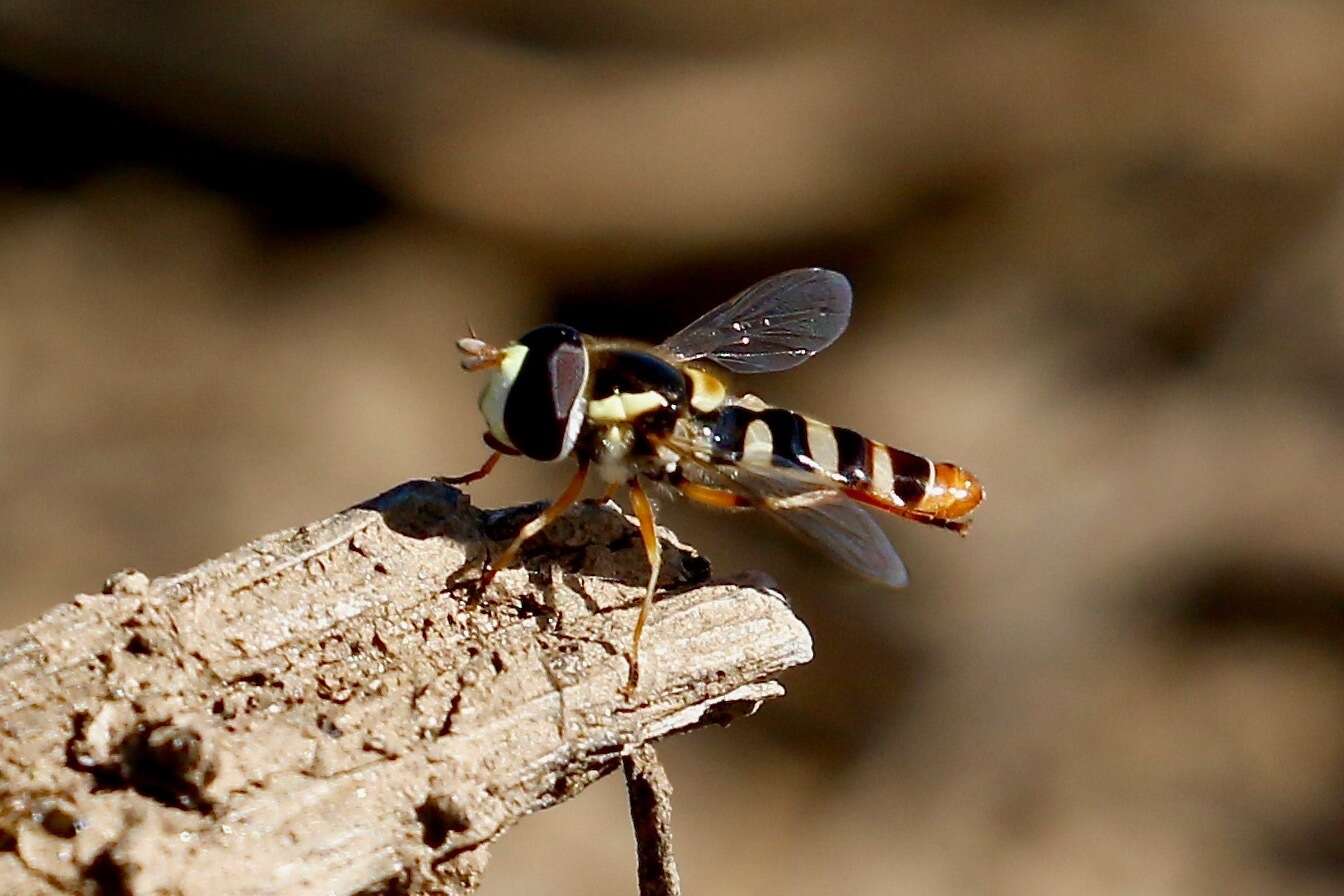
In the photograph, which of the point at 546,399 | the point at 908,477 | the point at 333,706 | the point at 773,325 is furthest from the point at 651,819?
the point at 773,325

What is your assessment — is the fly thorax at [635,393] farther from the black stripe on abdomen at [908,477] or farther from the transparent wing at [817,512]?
the black stripe on abdomen at [908,477]

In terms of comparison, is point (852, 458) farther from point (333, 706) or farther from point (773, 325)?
point (333, 706)

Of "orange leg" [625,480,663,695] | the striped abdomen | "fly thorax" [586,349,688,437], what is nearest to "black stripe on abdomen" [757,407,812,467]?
the striped abdomen

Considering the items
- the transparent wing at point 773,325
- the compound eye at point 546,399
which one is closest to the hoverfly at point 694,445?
the compound eye at point 546,399

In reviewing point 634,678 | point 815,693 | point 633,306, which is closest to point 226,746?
point 634,678

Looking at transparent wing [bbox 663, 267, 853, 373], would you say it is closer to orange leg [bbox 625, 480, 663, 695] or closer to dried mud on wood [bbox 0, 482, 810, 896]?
orange leg [bbox 625, 480, 663, 695]
